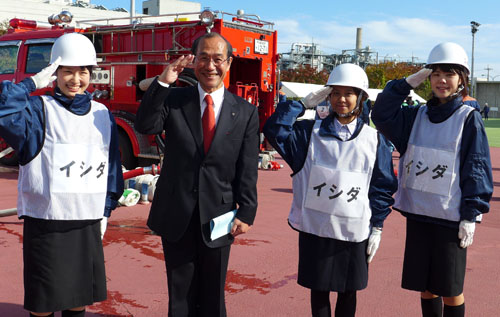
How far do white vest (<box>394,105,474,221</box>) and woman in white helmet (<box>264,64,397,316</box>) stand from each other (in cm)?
23

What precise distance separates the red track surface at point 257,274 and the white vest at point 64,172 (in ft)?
4.46

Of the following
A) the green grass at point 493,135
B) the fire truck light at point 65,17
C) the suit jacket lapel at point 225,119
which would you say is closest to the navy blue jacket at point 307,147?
the suit jacket lapel at point 225,119

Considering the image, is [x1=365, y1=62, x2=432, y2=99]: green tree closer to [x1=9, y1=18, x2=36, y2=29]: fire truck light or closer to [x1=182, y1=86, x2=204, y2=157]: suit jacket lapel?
[x1=9, y1=18, x2=36, y2=29]: fire truck light

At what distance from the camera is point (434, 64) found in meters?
3.10

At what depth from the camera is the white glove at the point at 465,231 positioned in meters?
2.96

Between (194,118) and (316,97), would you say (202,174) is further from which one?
(316,97)

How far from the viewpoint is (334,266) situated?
2.94m

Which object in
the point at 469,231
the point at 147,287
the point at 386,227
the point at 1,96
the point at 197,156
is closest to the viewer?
the point at 1,96

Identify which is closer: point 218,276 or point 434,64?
point 218,276

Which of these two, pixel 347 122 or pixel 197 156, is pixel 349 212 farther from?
pixel 197 156

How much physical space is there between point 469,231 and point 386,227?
3.76 meters

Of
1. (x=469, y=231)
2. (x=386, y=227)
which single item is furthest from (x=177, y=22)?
(x=469, y=231)

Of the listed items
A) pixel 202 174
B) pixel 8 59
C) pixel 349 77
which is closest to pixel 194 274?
pixel 202 174

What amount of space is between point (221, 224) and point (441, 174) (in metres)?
1.31
